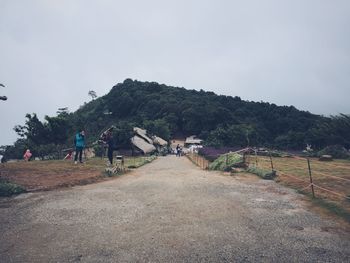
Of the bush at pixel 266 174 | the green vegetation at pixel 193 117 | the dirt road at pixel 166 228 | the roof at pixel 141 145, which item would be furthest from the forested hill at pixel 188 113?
the dirt road at pixel 166 228

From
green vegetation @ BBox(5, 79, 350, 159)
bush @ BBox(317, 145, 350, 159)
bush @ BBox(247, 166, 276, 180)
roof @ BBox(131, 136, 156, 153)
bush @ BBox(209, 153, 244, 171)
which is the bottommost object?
bush @ BBox(247, 166, 276, 180)

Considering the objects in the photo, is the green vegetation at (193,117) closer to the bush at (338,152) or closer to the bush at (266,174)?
the bush at (338,152)

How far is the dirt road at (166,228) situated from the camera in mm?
4953

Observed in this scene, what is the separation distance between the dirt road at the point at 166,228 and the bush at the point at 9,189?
539 millimetres

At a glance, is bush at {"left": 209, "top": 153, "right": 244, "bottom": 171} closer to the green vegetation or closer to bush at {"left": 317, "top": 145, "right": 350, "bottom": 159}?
bush at {"left": 317, "top": 145, "right": 350, "bottom": 159}

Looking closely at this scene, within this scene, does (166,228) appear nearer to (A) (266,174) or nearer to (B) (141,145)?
(A) (266,174)

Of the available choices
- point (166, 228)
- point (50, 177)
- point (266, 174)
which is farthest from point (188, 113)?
point (166, 228)

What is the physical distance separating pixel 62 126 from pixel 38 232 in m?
34.3

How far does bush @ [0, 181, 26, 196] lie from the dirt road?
0.54 metres

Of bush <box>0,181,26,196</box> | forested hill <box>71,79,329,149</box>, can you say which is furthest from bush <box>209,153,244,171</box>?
forested hill <box>71,79,329,149</box>

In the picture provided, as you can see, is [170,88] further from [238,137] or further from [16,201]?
[16,201]

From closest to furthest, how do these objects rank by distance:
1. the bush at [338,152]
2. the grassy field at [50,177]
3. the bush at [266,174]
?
the grassy field at [50,177] → the bush at [266,174] → the bush at [338,152]

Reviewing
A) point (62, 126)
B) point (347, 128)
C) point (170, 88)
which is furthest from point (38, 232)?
Answer: point (170, 88)

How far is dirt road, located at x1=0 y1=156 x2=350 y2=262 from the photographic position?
4.95 m
